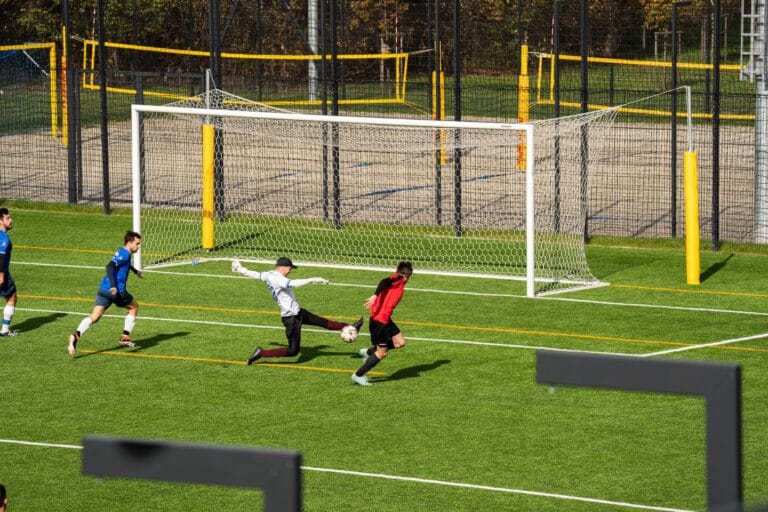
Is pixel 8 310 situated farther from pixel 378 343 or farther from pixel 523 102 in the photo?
pixel 523 102

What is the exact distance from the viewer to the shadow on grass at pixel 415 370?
16203 millimetres

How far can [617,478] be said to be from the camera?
1223cm

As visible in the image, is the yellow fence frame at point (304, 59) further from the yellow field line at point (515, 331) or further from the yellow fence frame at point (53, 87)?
the yellow field line at point (515, 331)

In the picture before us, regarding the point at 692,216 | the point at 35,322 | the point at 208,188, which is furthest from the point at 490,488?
the point at 208,188

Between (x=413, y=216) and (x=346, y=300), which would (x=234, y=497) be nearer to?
(x=346, y=300)

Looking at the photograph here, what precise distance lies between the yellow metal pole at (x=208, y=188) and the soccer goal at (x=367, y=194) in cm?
2

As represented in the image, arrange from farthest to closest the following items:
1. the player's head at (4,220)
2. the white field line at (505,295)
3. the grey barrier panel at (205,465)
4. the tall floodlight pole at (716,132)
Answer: the tall floodlight pole at (716,132) < the white field line at (505,295) < the player's head at (4,220) < the grey barrier panel at (205,465)

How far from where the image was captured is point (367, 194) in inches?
1147

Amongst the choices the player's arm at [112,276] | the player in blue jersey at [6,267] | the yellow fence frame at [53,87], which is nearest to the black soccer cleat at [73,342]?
the player's arm at [112,276]

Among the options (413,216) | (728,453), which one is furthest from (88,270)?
(728,453)

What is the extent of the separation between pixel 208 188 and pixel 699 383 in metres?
20.0

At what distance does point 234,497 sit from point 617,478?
335 centimetres

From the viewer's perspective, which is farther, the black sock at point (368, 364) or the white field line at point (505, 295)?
the white field line at point (505, 295)

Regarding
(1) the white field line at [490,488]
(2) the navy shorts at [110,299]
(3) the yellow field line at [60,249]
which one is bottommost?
(1) the white field line at [490,488]
